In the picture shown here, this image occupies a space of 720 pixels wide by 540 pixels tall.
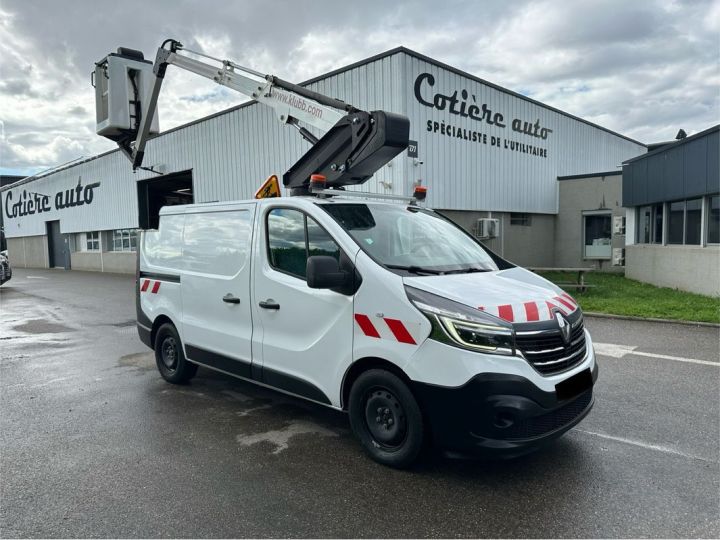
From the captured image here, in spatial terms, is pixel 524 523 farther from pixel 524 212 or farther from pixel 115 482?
pixel 524 212

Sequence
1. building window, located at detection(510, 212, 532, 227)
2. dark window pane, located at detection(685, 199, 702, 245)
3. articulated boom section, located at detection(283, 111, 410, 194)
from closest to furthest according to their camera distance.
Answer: articulated boom section, located at detection(283, 111, 410, 194)
dark window pane, located at detection(685, 199, 702, 245)
building window, located at detection(510, 212, 532, 227)

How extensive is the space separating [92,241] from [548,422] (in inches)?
1304

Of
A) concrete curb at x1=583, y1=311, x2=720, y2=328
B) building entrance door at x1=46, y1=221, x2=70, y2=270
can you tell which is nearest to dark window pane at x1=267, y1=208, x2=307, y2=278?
concrete curb at x1=583, y1=311, x2=720, y2=328

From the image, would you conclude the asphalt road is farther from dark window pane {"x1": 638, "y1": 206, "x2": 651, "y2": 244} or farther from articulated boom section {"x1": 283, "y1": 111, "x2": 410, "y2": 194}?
dark window pane {"x1": 638, "y1": 206, "x2": 651, "y2": 244}

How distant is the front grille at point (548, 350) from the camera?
3.26 metres

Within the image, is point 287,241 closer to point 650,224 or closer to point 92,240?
point 650,224

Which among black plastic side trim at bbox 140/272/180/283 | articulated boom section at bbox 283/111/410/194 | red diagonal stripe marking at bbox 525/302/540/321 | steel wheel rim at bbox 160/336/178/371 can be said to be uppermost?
articulated boom section at bbox 283/111/410/194

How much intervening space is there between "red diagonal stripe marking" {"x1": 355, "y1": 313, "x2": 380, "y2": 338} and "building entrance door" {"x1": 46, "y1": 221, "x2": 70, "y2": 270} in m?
35.8

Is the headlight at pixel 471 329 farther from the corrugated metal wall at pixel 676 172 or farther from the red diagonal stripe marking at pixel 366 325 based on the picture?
the corrugated metal wall at pixel 676 172

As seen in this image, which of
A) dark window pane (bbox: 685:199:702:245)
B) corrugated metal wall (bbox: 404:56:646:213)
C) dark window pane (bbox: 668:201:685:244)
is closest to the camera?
dark window pane (bbox: 685:199:702:245)

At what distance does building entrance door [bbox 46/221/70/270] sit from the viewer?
34.3m

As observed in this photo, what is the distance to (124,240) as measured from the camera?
28.2 metres

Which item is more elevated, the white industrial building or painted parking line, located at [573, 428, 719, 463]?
the white industrial building

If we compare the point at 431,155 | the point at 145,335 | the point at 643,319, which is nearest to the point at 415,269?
the point at 145,335
